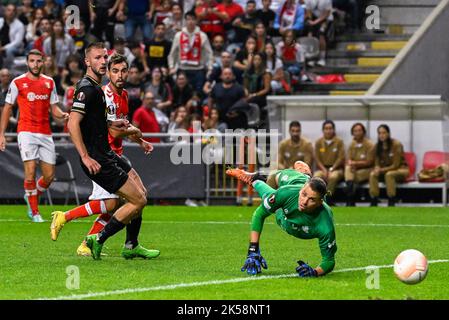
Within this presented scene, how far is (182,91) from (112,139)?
42.7 feet

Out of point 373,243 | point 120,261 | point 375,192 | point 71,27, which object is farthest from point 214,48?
point 120,261

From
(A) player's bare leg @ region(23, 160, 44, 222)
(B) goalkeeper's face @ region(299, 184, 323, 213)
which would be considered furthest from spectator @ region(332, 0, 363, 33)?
(B) goalkeeper's face @ region(299, 184, 323, 213)

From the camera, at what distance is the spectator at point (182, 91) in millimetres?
26969

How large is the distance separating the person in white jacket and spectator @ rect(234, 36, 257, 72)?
73cm

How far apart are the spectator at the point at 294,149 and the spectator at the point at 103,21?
651 cm

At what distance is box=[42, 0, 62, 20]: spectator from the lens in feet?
97.9

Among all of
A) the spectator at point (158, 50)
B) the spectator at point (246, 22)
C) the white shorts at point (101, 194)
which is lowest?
the white shorts at point (101, 194)

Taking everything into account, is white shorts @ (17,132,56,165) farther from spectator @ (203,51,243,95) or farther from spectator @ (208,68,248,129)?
spectator @ (203,51,243,95)

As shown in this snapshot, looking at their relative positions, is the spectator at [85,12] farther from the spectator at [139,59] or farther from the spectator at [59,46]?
the spectator at [139,59]

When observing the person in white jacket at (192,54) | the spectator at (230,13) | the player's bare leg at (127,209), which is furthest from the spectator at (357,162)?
the player's bare leg at (127,209)
